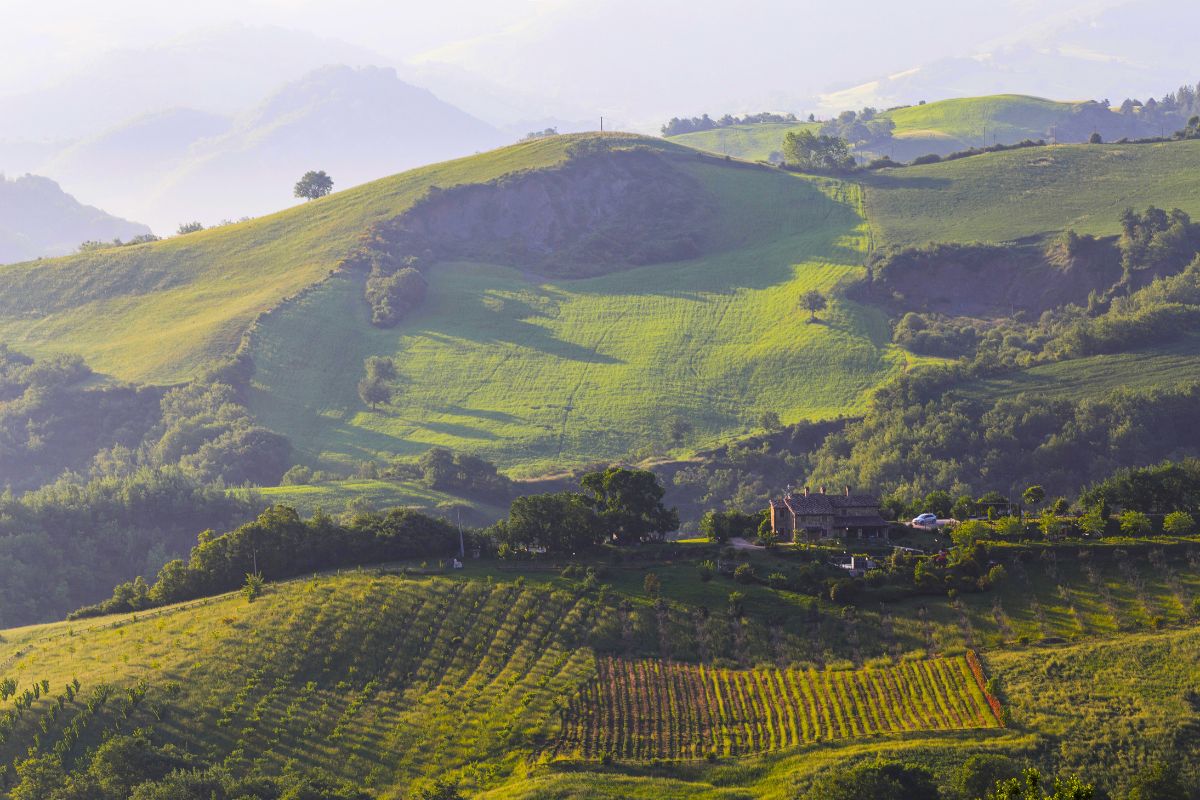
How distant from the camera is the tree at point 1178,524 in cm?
10312

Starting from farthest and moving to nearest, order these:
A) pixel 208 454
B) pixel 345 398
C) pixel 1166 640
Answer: pixel 345 398 → pixel 208 454 → pixel 1166 640

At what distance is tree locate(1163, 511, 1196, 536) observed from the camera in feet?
338

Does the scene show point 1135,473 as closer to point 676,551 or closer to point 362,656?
point 676,551

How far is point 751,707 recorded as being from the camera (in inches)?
3322

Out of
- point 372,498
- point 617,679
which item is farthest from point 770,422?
point 617,679

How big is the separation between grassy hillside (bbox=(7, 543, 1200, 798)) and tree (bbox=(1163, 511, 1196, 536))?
4.40 m

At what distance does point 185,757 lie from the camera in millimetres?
80188

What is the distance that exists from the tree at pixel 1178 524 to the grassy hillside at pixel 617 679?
440 centimetres

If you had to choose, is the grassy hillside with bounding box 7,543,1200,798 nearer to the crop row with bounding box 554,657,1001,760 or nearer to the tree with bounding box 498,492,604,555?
the crop row with bounding box 554,657,1001,760

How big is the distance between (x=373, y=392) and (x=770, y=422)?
57101mm

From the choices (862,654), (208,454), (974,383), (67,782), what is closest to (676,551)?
(862,654)

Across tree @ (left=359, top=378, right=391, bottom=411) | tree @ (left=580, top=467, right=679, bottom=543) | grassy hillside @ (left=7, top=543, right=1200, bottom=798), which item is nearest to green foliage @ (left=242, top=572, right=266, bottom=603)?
grassy hillside @ (left=7, top=543, right=1200, bottom=798)

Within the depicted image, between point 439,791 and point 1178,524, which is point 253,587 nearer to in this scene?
point 439,791

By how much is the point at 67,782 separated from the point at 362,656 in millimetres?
21378
